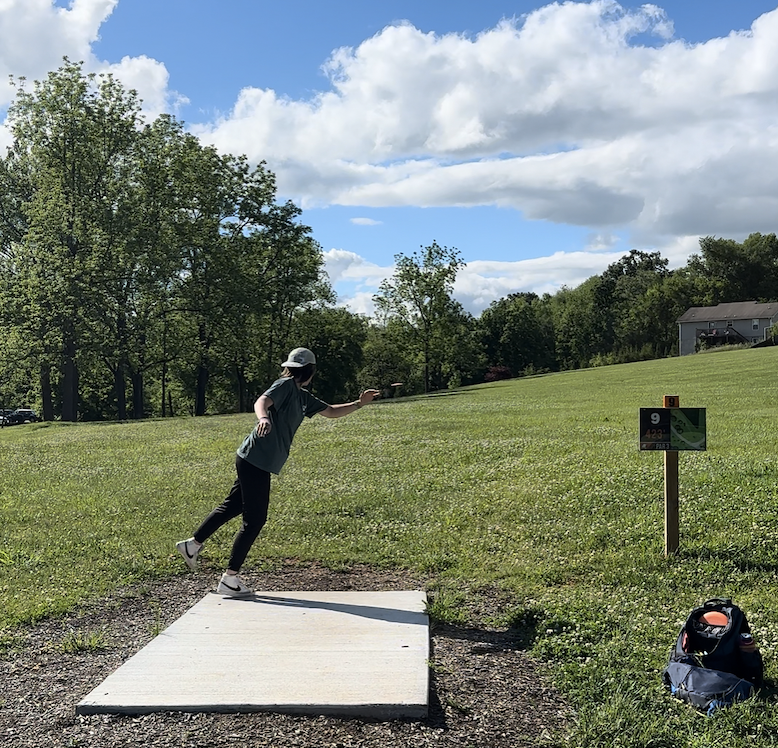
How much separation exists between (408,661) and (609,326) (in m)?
88.5

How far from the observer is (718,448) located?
1160 cm

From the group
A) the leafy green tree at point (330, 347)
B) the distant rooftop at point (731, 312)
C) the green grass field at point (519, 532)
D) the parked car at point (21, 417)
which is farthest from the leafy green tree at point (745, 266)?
the green grass field at point (519, 532)

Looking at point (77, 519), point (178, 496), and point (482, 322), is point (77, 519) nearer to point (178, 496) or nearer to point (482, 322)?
point (178, 496)

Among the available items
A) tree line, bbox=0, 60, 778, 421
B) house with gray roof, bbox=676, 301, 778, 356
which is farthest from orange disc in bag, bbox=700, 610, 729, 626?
house with gray roof, bbox=676, 301, 778, 356

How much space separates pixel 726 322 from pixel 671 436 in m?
77.6

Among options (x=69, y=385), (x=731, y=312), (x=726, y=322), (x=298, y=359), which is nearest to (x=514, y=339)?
(x=726, y=322)

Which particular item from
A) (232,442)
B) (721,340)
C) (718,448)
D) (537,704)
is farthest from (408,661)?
(721,340)

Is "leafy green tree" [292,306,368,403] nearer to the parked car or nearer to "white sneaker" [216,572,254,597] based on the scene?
the parked car

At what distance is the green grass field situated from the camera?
4492mm

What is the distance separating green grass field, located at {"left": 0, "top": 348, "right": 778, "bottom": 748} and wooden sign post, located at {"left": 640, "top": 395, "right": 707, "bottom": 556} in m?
0.26

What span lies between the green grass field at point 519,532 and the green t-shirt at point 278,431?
1664 mm

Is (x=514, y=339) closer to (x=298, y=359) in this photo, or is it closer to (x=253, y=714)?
(x=298, y=359)

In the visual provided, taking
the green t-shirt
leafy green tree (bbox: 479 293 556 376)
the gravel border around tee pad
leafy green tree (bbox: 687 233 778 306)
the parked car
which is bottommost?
the parked car

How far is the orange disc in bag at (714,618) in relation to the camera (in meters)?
4.29
